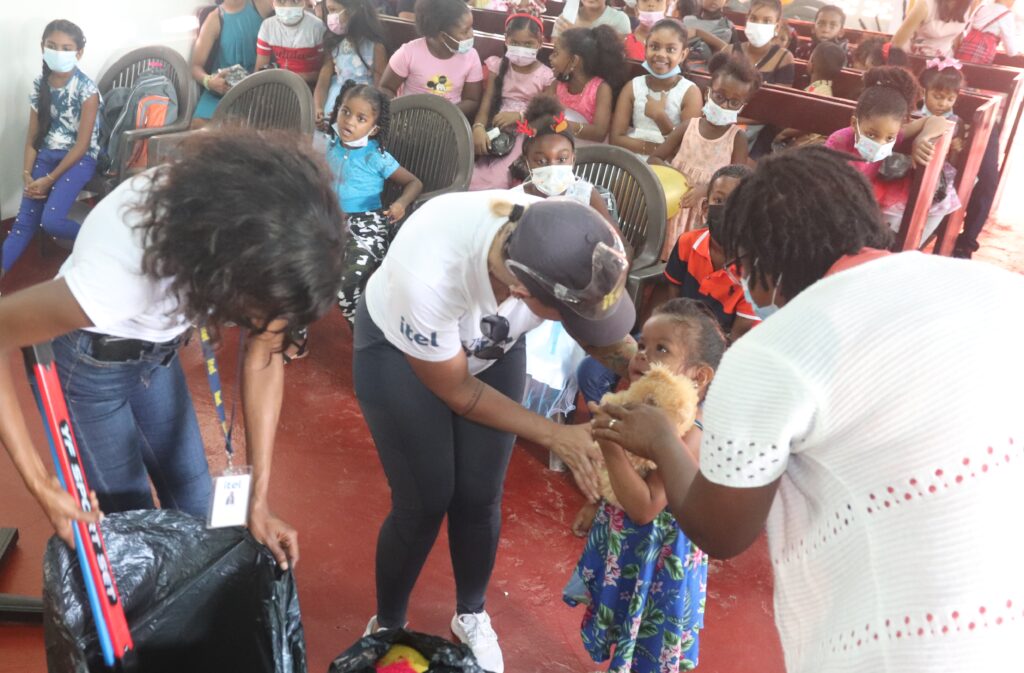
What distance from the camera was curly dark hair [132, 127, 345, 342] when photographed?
1.29m

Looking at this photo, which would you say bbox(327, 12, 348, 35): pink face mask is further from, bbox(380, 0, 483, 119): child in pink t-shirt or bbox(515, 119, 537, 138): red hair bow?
bbox(515, 119, 537, 138): red hair bow

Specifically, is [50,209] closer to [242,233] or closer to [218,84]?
[218,84]

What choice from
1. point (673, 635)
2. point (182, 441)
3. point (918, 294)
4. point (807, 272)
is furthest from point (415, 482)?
point (918, 294)

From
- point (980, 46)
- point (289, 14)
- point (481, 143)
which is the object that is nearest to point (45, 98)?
point (289, 14)

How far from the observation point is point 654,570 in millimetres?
1928

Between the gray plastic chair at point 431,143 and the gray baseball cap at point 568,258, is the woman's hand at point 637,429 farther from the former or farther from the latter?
the gray plastic chair at point 431,143

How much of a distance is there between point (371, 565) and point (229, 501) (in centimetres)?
104

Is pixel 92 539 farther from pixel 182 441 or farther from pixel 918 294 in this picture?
pixel 918 294

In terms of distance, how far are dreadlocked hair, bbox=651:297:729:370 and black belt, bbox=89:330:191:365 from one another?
108 cm

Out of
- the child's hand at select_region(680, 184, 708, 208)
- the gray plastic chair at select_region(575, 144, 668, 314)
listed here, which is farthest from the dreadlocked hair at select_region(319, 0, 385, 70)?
the child's hand at select_region(680, 184, 708, 208)

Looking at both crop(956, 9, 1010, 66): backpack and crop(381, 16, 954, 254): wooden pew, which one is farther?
crop(956, 9, 1010, 66): backpack

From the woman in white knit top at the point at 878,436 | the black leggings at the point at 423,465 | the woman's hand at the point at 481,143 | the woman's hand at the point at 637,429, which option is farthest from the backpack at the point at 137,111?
the woman in white knit top at the point at 878,436

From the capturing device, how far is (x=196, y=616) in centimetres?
168

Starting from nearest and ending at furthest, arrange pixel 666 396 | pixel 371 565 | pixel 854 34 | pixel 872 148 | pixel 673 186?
pixel 666 396
pixel 371 565
pixel 872 148
pixel 673 186
pixel 854 34
